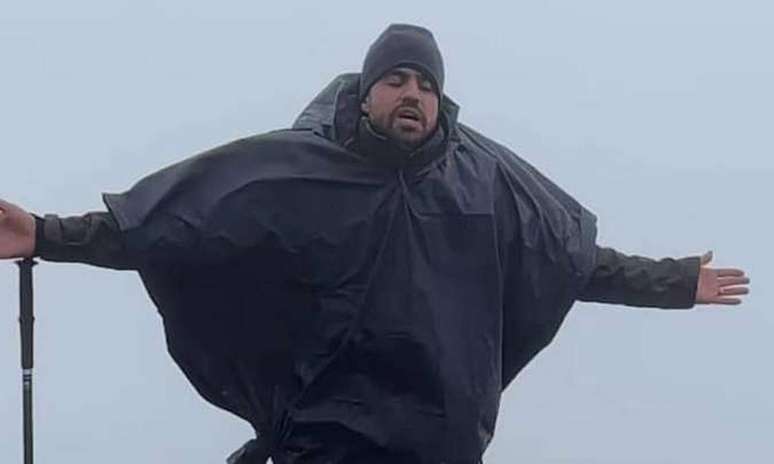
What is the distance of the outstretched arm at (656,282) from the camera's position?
6.43 metres

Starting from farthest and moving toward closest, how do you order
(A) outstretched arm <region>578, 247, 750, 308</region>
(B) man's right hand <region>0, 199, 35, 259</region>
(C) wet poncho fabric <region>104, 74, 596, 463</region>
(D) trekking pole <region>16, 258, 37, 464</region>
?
1. (A) outstretched arm <region>578, 247, 750, 308</region>
2. (D) trekking pole <region>16, 258, 37, 464</region>
3. (C) wet poncho fabric <region>104, 74, 596, 463</region>
4. (B) man's right hand <region>0, 199, 35, 259</region>

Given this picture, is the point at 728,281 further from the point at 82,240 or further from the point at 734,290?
the point at 82,240

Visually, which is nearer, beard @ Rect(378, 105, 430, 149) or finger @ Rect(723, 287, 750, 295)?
beard @ Rect(378, 105, 430, 149)

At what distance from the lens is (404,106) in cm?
611

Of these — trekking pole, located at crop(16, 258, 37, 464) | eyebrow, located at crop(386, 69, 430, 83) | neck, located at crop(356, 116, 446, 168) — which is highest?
eyebrow, located at crop(386, 69, 430, 83)

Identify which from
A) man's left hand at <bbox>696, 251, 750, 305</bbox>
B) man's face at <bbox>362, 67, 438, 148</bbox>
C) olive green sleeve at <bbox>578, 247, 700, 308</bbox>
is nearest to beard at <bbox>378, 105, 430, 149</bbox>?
man's face at <bbox>362, 67, 438, 148</bbox>

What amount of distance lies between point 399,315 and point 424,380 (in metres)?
0.16

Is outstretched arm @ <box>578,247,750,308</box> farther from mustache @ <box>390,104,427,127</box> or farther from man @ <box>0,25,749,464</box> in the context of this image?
mustache @ <box>390,104,427,127</box>

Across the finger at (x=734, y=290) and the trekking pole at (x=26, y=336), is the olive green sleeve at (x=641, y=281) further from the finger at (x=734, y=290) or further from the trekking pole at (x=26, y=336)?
the trekking pole at (x=26, y=336)

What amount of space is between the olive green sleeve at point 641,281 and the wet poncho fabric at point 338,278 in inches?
9.3

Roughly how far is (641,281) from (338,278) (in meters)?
0.80

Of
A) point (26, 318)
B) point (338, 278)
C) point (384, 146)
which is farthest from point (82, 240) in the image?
point (384, 146)

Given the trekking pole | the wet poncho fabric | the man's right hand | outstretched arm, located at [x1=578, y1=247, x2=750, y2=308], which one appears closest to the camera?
the man's right hand

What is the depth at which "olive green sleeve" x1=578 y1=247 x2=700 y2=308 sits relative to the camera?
6.43 m
